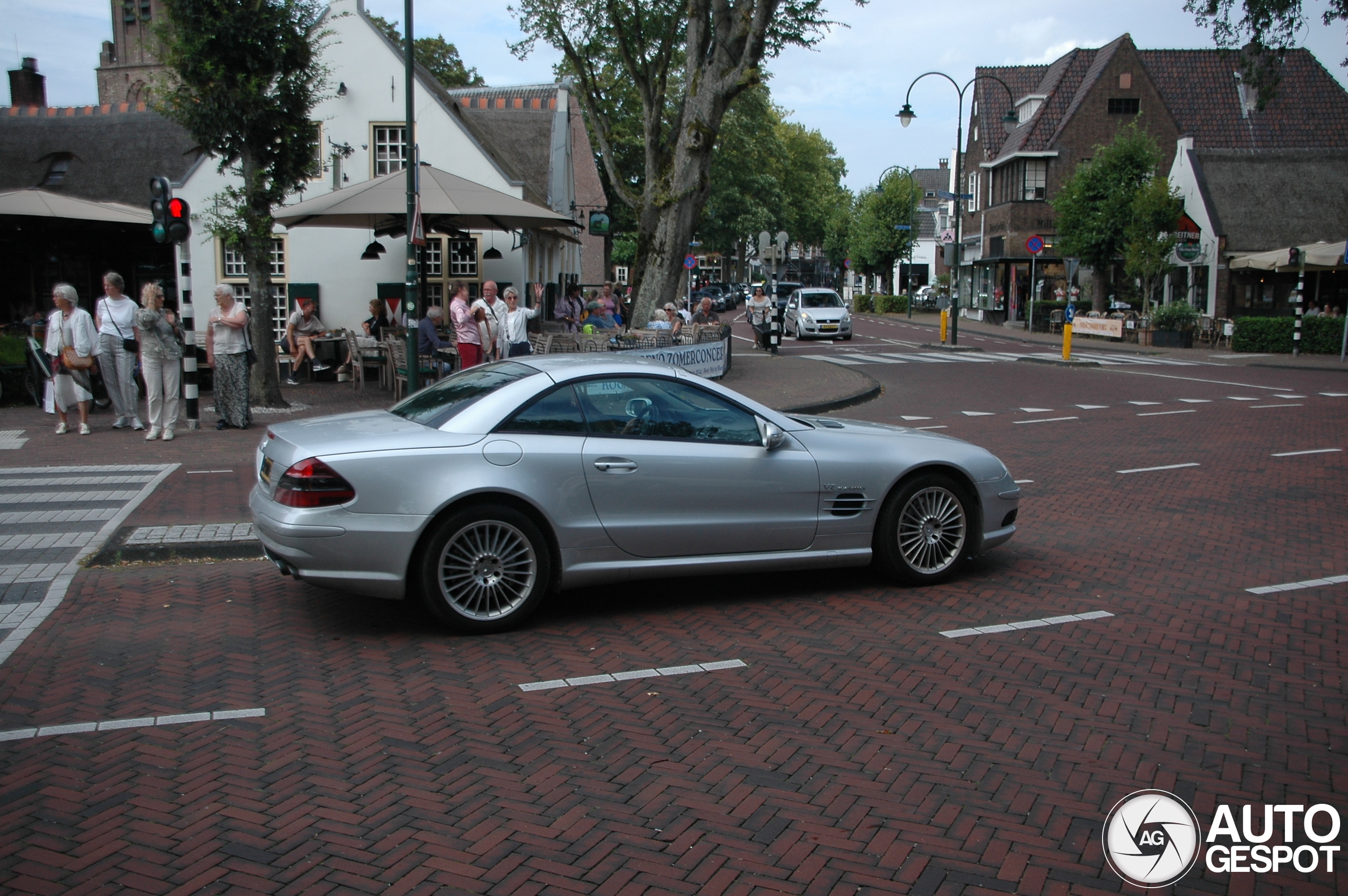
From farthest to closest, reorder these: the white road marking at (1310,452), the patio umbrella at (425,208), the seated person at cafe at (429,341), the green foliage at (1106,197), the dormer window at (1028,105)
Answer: the dormer window at (1028,105) → the green foliage at (1106,197) → the patio umbrella at (425,208) → the seated person at cafe at (429,341) → the white road marking at (1310,452)

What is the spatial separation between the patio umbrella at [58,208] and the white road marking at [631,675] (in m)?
18.0

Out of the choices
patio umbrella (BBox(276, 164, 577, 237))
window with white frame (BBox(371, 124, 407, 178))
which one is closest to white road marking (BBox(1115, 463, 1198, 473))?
patio umbrella (BBox(276, 164, 577, 237))

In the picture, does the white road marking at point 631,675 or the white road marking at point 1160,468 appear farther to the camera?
the white road marking at point 1160,468

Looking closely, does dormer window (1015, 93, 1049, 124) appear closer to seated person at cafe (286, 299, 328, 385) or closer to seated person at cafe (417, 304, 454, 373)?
seated person at cafe (286, 299, 328, 385)

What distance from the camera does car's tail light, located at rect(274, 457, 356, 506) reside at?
5.42m

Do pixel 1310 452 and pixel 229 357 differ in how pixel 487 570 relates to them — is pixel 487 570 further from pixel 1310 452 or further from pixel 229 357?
pixel 1310 452

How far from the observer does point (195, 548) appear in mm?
7461

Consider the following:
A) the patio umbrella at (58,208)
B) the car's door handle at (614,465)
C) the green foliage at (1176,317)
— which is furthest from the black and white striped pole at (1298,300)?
the patio umbrella at (58,208)

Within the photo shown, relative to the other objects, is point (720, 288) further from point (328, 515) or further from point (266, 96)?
point (328, 515)

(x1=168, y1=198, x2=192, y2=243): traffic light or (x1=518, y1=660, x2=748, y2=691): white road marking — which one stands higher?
(x1=168, y1=198, x2=192, y2=243): traffic light

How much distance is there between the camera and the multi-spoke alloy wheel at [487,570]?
5.57 m

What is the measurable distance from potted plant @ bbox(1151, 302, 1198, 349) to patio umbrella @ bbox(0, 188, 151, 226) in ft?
94.6

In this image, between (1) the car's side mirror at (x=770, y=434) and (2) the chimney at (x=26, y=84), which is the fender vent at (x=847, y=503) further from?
(2) the chimney at (x=26, y=84)

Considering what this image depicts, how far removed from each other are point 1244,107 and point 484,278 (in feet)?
138
